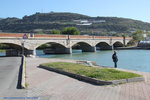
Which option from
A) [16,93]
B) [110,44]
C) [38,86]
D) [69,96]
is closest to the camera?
[69,96]

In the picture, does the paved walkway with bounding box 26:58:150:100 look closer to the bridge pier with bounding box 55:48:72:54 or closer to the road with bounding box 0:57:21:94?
the road with bounding box 0:57:21:94

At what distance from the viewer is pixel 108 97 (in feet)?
34.1

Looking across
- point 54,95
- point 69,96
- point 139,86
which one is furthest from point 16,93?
point 139,86

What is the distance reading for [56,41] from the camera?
70.1 m

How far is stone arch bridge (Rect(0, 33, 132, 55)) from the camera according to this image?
54.9m

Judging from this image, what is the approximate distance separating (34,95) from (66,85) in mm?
2644

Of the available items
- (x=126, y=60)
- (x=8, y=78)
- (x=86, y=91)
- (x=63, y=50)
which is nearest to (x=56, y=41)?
(x=63, y=50)

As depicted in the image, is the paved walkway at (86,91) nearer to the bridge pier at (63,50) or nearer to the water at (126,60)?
the water at (126,60)

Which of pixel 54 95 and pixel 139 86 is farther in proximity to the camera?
pixel 139 86

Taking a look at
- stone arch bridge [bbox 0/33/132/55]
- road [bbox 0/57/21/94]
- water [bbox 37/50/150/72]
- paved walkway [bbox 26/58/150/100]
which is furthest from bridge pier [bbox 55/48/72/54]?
paved walkway [bbox 26/58/150/100]

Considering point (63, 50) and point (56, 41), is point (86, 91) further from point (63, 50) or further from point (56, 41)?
point (63, 50)

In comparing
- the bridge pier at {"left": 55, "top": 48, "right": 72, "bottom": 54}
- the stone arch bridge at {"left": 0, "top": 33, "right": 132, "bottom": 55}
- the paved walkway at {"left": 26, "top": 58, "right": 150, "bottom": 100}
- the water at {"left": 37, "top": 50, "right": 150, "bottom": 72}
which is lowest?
the water at {"left": 37, "top": 50, "right": 150, "bottom": 72}

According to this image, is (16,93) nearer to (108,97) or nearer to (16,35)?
(108,97)

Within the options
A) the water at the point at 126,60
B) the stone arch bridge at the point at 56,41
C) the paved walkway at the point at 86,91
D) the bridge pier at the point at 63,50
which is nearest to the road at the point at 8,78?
the paved walkway at the point at 86,91
